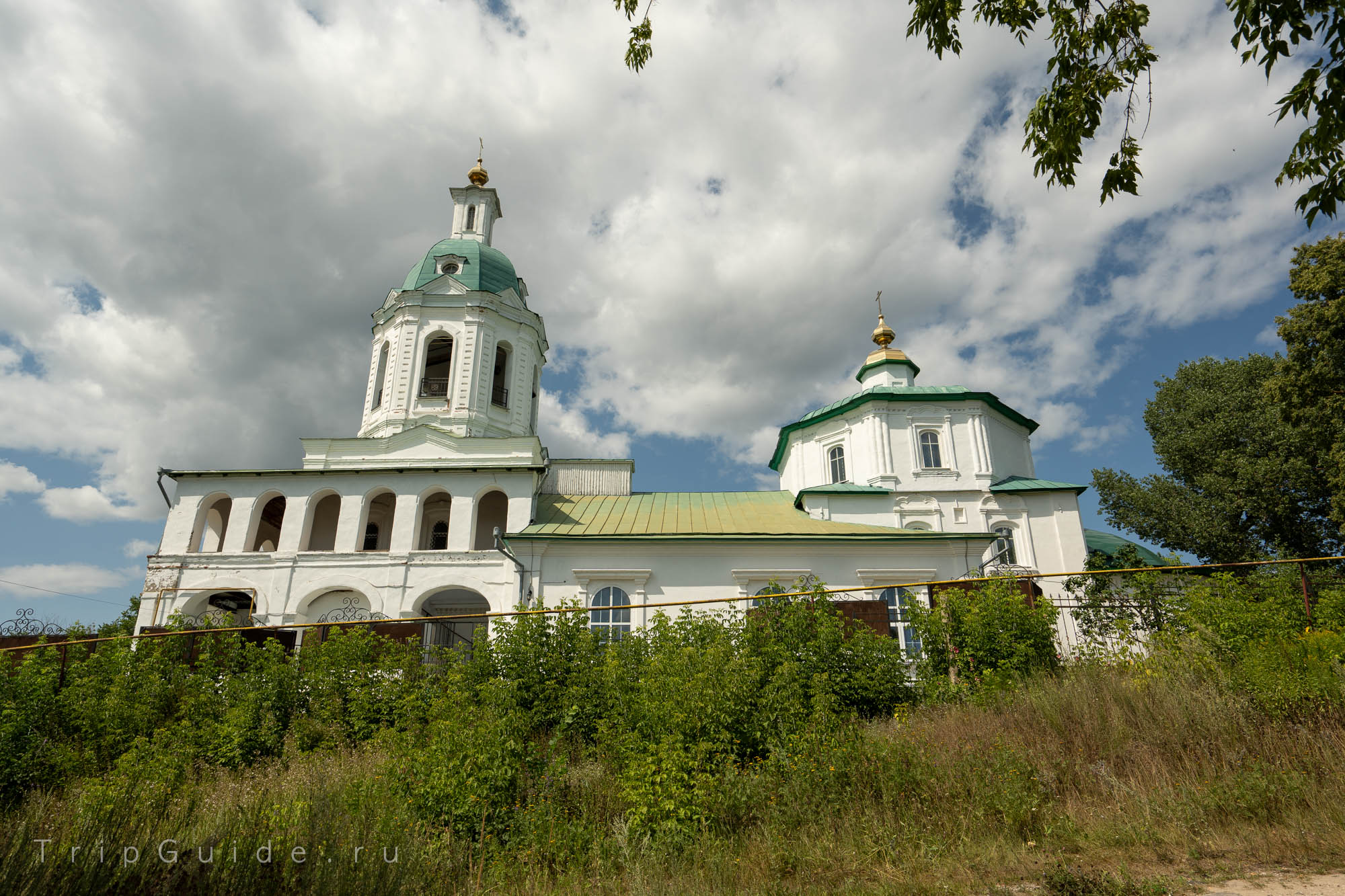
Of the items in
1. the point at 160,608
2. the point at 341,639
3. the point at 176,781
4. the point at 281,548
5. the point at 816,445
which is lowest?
the point at 176,781

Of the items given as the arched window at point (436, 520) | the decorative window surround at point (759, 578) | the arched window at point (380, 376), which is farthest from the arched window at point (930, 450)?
the arched window at point (380, 376)

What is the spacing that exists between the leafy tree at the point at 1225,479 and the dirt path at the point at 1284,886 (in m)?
26.1

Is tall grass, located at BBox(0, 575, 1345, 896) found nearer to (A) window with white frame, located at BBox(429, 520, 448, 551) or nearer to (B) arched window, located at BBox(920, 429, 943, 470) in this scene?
(A) window with white frame, located at BBox(429, 520, 448, 551)

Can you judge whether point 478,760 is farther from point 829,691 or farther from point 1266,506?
point 1266,506

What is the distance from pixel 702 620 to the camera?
1177 centimetres

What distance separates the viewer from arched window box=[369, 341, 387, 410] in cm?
2611

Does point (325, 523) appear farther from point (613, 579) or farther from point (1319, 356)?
point (1319, 356)

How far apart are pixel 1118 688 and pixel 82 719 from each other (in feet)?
49.8

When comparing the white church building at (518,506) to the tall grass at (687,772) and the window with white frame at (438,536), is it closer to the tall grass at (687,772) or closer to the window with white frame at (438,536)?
the window with white frame at (438,536)

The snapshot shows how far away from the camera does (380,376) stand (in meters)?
26.7

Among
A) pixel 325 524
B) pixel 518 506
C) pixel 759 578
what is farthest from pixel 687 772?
pixel 325 524

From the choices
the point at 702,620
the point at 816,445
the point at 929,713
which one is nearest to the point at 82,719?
the point at 702,620

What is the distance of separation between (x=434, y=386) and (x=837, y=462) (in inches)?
631

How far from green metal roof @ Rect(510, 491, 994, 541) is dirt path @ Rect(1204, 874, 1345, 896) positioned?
14001 millimetres
